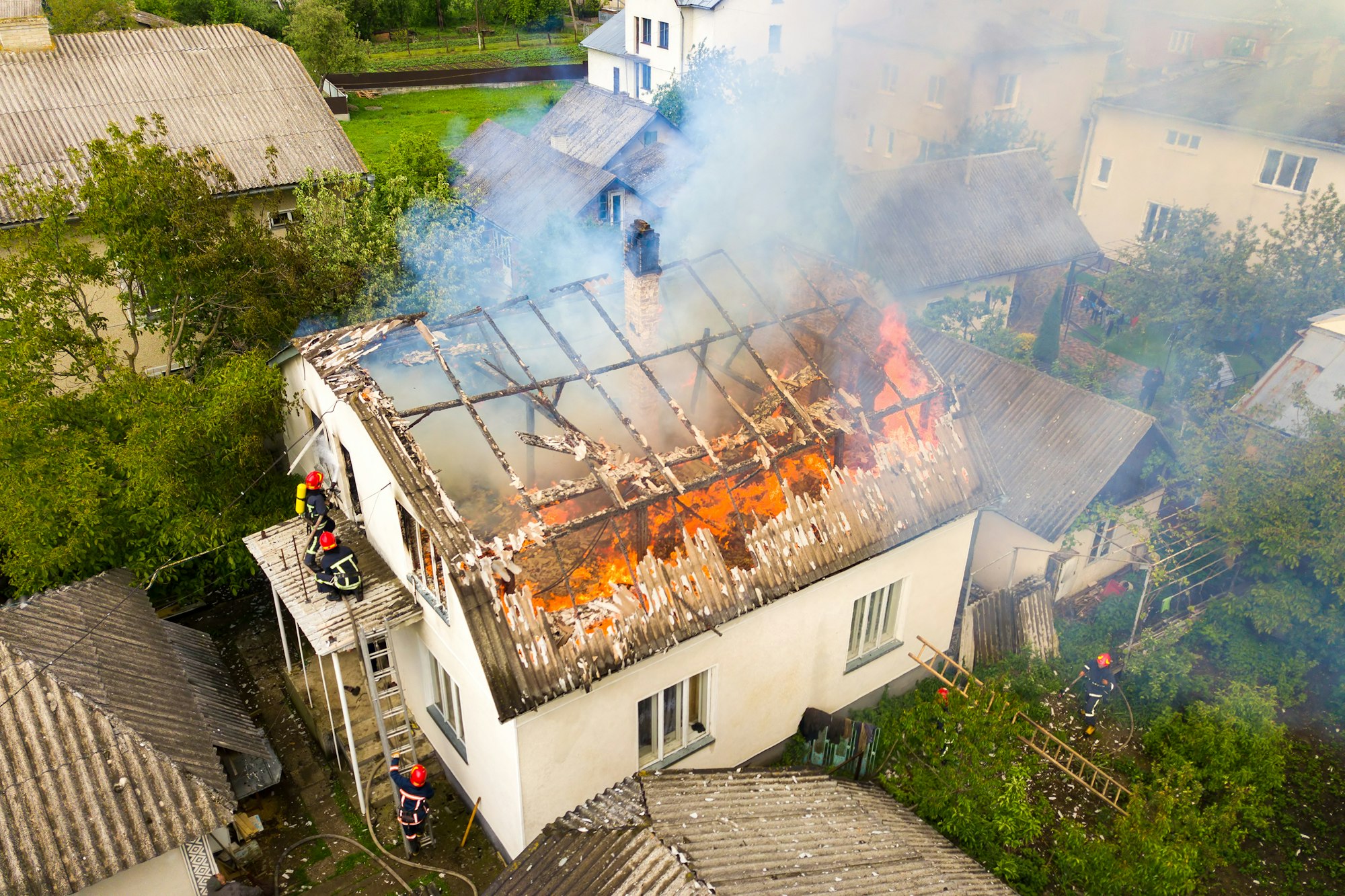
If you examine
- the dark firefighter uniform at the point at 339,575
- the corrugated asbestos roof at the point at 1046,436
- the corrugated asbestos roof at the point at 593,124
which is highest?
the corrugated asbestos roof at the point at 593,124

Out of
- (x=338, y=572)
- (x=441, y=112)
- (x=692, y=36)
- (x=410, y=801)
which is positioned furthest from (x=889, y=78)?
(x=441, y=112)

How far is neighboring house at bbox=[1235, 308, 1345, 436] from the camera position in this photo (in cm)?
1560

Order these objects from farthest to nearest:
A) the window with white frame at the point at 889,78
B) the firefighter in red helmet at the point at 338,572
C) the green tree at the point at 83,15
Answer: the green tree at the point at 83,15 → the window with white frame at the point at 889,78 → the firefighter in red helmet at the point at 338,572

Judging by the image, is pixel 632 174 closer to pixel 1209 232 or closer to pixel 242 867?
pixel 1209 232

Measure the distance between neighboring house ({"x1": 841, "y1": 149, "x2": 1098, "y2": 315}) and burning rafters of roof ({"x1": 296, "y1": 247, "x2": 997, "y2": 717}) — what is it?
8838mm

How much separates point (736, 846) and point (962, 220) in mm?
19104

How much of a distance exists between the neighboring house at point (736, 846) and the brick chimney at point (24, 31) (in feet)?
73.2

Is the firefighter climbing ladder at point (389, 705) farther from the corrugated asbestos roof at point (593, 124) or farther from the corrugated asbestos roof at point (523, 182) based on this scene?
the corrugated asbestos roof at point (593, 124)

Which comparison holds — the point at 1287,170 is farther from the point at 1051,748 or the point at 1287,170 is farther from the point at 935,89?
the point at 1051,748

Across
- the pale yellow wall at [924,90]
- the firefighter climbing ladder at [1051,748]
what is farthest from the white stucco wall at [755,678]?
the pale yellow wall at [924,90]

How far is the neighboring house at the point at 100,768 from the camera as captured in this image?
8.97 metres

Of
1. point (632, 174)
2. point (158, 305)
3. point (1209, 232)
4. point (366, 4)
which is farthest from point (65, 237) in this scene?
point (366, 4)

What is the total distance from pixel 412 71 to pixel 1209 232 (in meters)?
41.0

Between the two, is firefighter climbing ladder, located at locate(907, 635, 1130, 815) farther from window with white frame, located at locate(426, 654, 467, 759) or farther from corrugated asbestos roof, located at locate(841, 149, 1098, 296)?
corrugated asbestos roof, located at locate(841, 149, 1098, 296)
